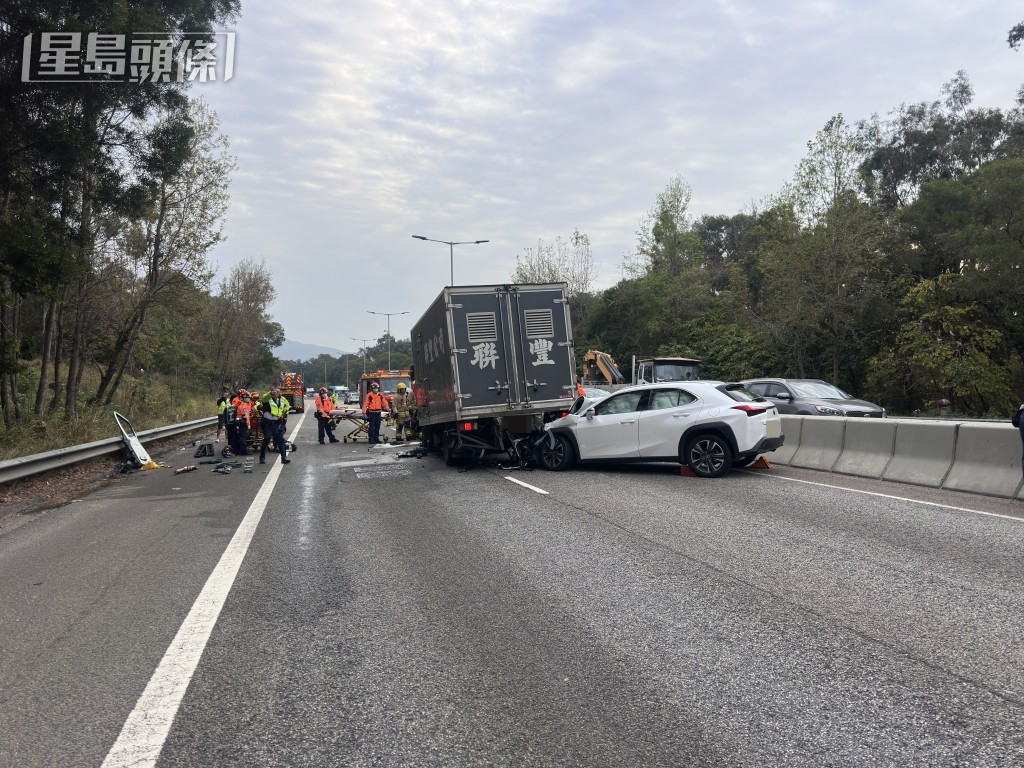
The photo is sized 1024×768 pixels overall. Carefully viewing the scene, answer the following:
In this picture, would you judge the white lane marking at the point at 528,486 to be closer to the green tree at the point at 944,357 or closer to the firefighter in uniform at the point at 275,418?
the firefighter in uniform at the point at 275,418

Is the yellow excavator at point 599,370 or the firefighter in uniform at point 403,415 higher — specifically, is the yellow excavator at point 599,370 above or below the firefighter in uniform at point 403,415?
above

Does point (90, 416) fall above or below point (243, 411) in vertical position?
above

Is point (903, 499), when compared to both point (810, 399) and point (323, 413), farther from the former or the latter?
point (323, 413)

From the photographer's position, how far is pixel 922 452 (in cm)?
1239

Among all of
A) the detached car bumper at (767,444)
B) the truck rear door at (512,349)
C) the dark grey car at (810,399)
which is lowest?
the detached car bumper at (767,444)

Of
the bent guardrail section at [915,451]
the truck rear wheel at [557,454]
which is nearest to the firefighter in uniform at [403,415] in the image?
the truck rear wheel at [557,454]

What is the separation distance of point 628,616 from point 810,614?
3.75 feet

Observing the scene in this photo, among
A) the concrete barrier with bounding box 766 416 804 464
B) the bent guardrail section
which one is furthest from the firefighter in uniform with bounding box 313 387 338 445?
the bent guardrail section

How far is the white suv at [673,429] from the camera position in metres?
13.0

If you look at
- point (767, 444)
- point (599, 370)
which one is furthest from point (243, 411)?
point (599, 370)

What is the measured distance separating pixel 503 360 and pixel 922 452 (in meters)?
6.84

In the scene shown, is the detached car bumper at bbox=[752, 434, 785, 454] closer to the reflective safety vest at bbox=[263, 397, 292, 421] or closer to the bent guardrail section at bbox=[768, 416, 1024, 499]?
the bent guardrail section at bbox=[768, 416, 1024, 499]

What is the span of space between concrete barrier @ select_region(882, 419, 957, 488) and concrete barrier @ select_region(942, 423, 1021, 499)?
16cm

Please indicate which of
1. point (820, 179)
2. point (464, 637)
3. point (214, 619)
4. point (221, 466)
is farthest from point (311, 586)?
point (820, 179)
